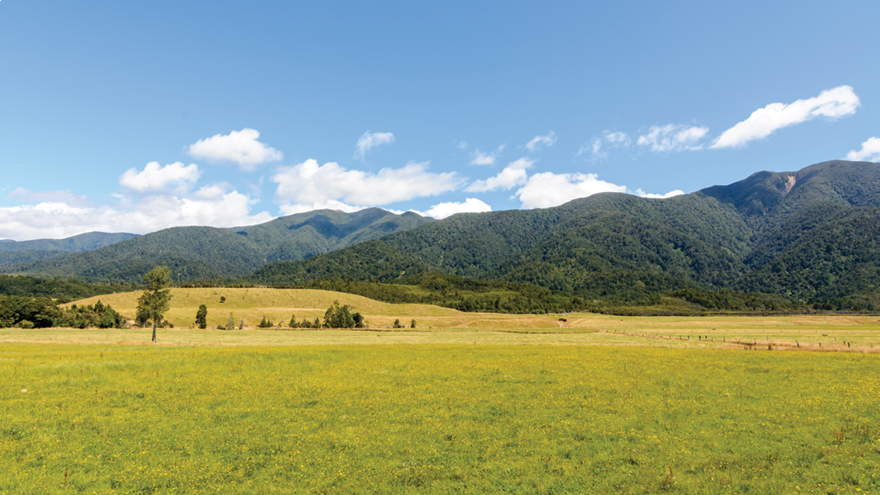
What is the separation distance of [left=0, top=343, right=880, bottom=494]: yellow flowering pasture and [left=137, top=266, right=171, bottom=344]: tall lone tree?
36848 mm

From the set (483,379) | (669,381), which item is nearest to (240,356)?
(483,379)

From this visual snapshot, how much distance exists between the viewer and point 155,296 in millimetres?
69562

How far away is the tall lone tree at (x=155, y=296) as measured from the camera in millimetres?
68688

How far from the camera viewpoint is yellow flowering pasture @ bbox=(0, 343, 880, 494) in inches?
575

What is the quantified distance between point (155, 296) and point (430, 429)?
6964 cm

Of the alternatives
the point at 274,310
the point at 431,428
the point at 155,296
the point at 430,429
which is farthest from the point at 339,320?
the point at 430,429

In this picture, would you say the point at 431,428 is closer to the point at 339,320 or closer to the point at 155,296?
the point at 155,296

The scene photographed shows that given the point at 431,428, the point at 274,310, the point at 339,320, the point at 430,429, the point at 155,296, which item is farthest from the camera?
the point at 274,310

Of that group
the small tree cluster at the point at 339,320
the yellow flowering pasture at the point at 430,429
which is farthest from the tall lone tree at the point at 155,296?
the small tree cluster at the point at 339,320

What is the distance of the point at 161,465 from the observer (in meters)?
15.5

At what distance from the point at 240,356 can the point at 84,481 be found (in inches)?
1041

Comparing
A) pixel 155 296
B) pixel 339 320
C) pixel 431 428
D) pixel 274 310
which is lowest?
pixel 339 320

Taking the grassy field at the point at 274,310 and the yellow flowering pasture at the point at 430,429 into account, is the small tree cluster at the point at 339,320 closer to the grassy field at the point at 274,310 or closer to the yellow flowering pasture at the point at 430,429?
the grassy field at the point at 274,310

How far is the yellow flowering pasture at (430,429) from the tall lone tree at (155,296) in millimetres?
36848
